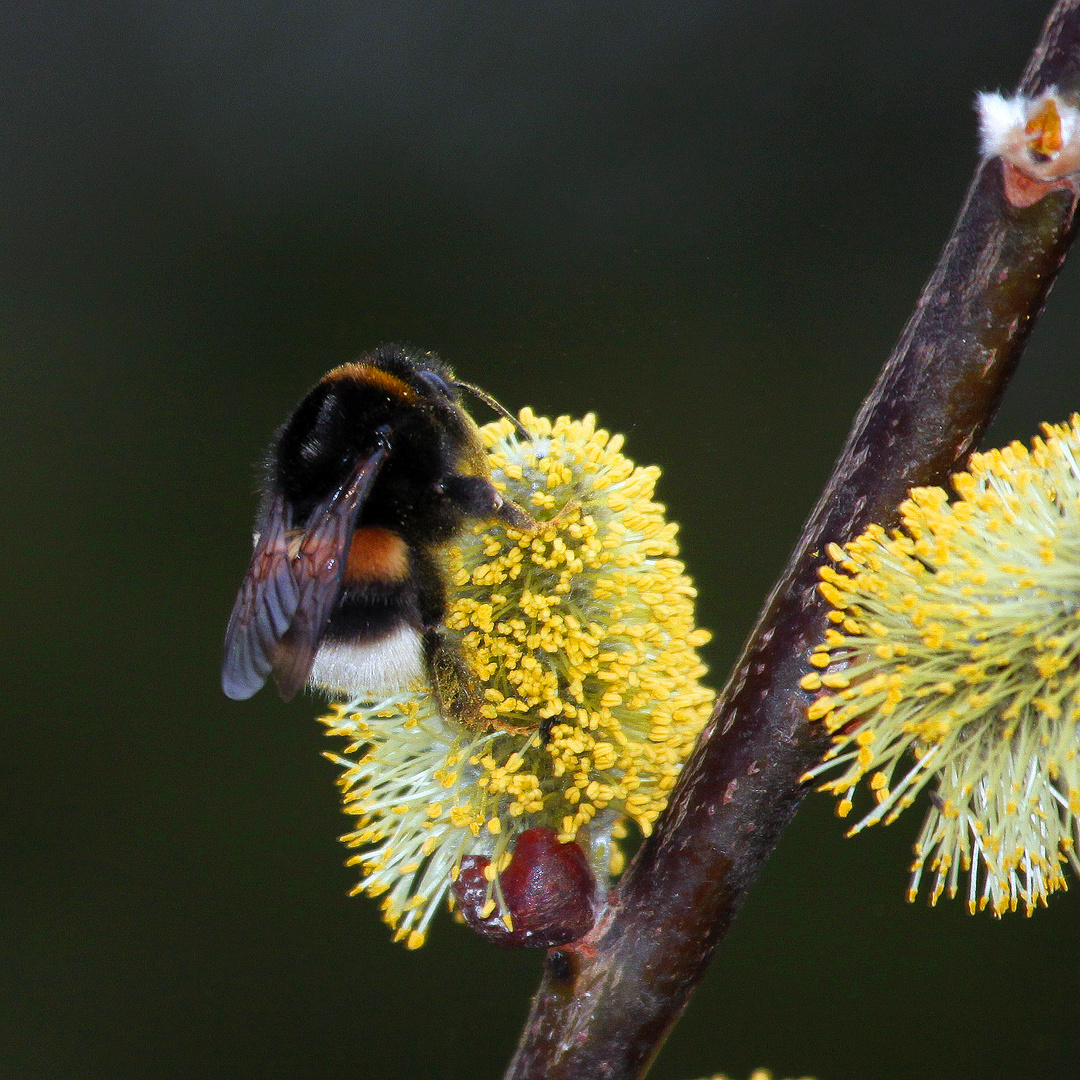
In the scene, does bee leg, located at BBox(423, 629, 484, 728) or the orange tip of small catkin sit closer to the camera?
the orange tip of small catkin

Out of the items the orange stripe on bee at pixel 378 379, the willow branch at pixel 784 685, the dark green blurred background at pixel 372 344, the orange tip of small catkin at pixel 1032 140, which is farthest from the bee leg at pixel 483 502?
the dark green blurred background at pixel 372 344

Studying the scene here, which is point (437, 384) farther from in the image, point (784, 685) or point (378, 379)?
point (784, 685)

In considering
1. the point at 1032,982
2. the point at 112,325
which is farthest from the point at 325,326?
the point at 1032,982

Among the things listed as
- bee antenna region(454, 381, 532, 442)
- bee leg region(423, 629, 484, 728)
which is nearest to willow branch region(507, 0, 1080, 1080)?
bee leg region(423, 629, 484, 728)

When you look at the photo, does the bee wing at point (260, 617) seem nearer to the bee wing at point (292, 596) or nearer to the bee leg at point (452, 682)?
the bee wing at point (292, 596)

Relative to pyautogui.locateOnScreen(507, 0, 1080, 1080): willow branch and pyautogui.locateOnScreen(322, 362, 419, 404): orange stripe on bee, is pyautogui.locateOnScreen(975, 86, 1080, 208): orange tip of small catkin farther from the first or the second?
pyautogui.locateOnScreen(322, 362, 419, 404): orange stripe on bee

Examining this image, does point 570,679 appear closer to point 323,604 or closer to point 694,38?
point 323,604

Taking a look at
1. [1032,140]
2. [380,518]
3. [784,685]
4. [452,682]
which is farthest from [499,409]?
[1032,140]
